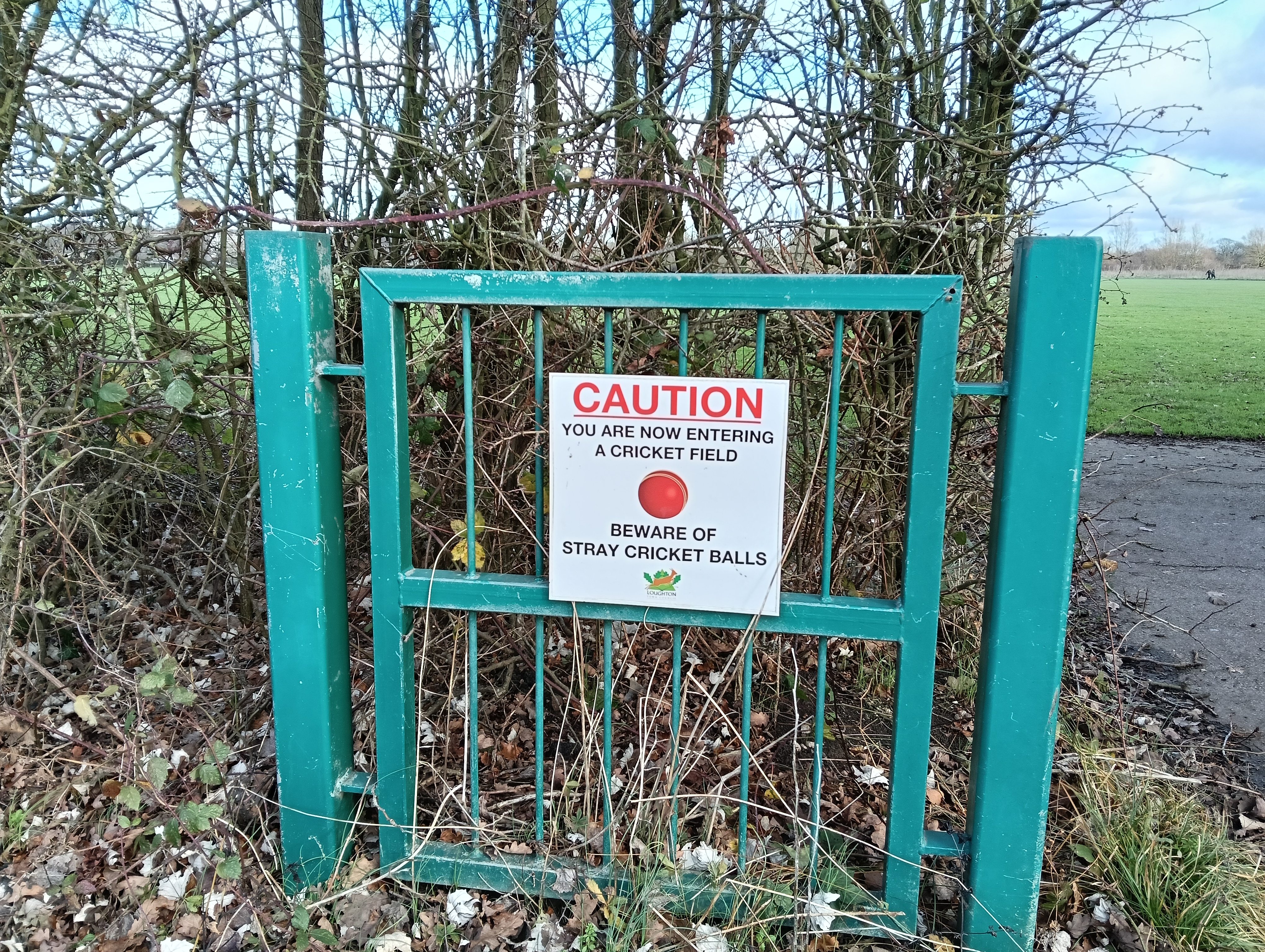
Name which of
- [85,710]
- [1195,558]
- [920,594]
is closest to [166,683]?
[85,710]

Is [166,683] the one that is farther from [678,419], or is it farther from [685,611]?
[678,419]

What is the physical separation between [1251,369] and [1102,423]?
802 centimetres

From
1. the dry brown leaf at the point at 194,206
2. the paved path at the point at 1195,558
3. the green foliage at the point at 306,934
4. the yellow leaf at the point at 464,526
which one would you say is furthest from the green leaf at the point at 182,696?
the paved path at the point at 1195,558

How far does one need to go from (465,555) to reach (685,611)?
37.2 inches

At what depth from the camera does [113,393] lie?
270 cm

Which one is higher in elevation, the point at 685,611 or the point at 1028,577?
the point at 1028,577

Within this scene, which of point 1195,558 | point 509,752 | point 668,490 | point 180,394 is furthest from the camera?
point 1195,558

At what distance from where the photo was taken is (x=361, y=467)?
3.08m

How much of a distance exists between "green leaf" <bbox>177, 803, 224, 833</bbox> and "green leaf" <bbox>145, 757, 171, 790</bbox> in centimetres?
9

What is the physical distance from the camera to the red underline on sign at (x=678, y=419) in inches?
76.5

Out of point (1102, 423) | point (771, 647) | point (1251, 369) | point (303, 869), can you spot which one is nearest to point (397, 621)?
point (303, 869)

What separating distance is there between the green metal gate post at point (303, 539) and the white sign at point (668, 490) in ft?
2.04

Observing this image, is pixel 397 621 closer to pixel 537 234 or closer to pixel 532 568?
pixel 532 568

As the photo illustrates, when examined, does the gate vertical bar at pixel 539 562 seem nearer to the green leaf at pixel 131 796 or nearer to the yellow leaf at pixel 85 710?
the green leaf at pixel 131 796
